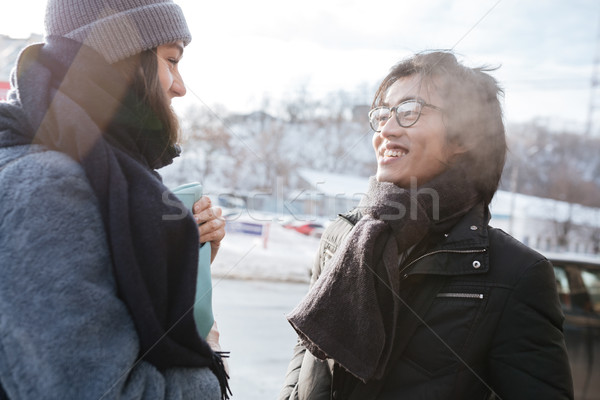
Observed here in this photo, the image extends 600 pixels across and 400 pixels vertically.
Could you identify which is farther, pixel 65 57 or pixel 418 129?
pixel 418 129

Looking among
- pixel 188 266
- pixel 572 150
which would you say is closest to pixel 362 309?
pixel 188 266

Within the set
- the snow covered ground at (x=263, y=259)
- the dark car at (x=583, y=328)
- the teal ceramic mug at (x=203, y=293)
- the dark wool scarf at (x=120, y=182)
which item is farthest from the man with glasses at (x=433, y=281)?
the snow covered ground at (x=263, y=259)

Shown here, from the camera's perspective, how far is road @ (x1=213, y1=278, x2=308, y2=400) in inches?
191

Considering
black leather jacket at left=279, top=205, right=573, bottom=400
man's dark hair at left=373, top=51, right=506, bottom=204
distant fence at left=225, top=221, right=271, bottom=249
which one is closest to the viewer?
black leather jacket at left=279, top=205, right=573, bottom=400

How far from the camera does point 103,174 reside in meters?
1.03

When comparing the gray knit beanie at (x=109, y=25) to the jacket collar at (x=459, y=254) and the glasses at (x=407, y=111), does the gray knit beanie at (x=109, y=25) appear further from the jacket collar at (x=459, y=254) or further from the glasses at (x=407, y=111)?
the jacket collar at (x=459, y=254)

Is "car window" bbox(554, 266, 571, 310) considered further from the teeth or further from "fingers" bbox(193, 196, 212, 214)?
"fingers" bbox(193, 196, 212, 214)

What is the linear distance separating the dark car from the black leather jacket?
2.90 metres

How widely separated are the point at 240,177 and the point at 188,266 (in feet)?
140

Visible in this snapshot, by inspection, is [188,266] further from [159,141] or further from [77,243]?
[159,141]

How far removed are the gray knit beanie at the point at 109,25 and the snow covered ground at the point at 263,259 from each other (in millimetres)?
6802

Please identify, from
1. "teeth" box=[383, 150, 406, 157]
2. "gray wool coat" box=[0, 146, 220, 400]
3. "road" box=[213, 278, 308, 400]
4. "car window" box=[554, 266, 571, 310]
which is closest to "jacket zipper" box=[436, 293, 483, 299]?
"teeth" box=[383, 150, 406, 157]

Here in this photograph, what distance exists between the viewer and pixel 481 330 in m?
1.46

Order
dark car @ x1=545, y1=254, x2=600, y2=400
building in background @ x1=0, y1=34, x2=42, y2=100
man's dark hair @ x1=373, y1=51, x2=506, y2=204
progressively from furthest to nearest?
building in background @ x1=0, y1=34, x2=42, y2=100 → dark car @ x1=545, y1=254, x2=600, y2=400 → man's dark hair @ x1=373, y1=51, x2=506, y2=204
